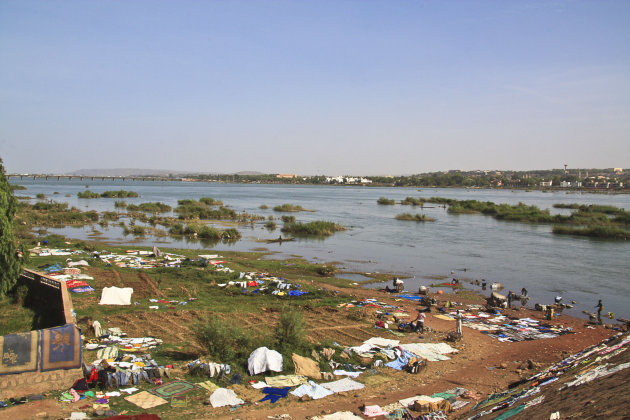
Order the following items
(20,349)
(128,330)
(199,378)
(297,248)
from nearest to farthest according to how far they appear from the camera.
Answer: (20,349), (199,378), (128,330), (297,248)

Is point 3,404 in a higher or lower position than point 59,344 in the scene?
lower

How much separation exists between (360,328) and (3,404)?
389 inches

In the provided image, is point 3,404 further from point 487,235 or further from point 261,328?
point 487,235

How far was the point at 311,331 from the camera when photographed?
14.0m

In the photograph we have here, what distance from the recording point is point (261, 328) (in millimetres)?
13789

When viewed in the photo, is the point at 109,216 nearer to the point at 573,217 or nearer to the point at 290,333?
the point at 290,333

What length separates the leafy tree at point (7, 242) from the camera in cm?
1233

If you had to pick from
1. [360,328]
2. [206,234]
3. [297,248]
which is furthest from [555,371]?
[206,234]

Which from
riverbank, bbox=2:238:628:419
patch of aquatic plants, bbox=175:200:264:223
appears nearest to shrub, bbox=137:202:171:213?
patch of aquatic plants, bbox=175:200:264:223

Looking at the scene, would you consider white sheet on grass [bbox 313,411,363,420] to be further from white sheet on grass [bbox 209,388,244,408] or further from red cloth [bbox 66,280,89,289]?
red cloth [bbox 66,280,89,289]

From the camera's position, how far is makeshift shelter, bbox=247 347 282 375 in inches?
412

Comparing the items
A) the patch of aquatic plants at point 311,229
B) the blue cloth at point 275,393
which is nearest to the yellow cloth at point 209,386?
the blue cloth at point 275,393

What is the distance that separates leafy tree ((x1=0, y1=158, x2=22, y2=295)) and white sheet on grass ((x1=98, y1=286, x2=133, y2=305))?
3.20 m

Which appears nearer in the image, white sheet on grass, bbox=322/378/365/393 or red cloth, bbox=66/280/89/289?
white sheet on grass, bbox=322/378/365/393
